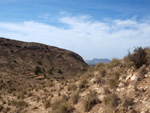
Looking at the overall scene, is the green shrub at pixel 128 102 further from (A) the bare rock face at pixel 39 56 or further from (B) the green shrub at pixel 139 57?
(A) the bare rock face at pixel 39 56

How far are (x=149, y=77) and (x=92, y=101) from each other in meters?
3.09

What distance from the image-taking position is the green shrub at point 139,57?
8102mm

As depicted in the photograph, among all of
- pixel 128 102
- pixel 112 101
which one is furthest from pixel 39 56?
pixel 128 102

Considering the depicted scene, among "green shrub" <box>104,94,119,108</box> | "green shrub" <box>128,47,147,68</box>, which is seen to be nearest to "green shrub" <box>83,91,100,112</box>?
"green shrub" <box>104,94,119,108</box>

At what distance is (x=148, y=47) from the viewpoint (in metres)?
9.62

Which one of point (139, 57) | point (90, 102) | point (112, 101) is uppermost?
point (139, 57)

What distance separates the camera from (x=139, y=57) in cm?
816

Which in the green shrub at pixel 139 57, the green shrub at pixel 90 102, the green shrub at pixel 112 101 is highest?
the green shrub at pixel 139 57

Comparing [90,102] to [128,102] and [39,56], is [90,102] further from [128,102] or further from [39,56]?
[39,56]

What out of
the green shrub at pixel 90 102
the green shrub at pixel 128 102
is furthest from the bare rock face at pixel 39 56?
the green shrub at pixel 128 102

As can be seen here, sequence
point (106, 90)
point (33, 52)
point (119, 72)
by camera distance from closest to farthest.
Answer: point (106, 90) → point (119, 72) → point (33, 52)

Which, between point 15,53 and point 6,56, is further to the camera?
point 15,53

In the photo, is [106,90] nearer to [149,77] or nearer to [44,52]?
[149,77]

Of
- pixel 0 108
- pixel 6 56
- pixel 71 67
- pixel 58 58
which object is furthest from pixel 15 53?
pixel 0 108
